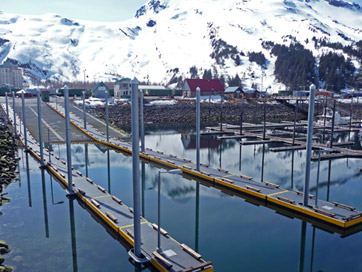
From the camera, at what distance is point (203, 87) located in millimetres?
102000

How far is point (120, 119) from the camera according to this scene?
64.3 m

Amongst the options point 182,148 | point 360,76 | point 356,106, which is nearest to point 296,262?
point 182,148

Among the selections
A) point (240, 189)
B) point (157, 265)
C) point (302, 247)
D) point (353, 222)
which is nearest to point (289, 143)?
point (240, 189)

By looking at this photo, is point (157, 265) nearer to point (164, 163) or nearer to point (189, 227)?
point (189, 227)

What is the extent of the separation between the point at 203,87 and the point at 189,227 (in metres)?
85.7

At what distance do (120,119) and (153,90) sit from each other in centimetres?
4613

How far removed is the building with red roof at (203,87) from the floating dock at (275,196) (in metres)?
68.6

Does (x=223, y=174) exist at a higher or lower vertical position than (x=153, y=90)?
lower

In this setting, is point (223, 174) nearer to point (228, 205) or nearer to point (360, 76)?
point (228, 205)

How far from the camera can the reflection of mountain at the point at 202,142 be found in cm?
Result: 4441

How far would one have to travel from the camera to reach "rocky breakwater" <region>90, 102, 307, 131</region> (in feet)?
215

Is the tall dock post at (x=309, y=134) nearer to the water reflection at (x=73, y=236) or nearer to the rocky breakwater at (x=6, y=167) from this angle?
the water reflection at (x=73, y=236)

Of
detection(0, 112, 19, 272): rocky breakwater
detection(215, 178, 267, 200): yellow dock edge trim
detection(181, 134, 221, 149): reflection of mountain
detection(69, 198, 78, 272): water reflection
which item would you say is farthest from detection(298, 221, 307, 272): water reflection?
detection(181, 134, 221, 149): reflection of mountain

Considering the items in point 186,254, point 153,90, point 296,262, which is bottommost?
point 296,262
